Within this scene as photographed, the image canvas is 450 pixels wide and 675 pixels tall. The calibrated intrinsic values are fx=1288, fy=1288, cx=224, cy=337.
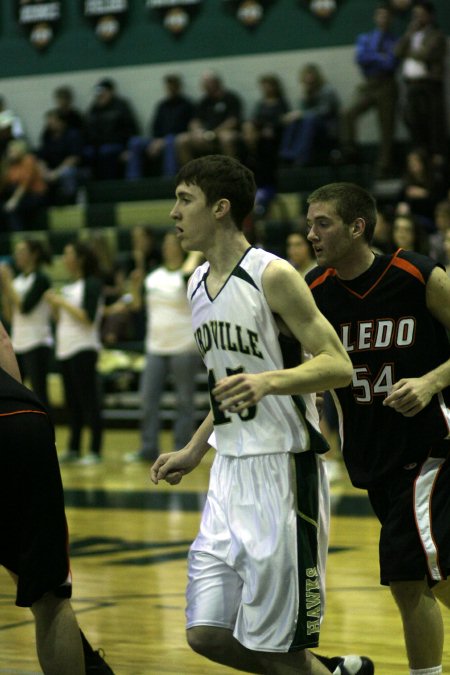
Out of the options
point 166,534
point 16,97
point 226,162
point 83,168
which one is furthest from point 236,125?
point 226,162

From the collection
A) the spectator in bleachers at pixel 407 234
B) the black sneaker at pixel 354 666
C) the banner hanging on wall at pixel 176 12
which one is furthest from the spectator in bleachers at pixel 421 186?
the black sneaker at pixel 354 666

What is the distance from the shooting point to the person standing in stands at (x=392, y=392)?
3.96m

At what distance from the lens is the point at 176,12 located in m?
18.0

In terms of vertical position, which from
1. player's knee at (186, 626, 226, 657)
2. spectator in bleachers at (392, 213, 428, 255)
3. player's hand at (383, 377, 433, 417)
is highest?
player's hand at (383, 377, 433, 417)

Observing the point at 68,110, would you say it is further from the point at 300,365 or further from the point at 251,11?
the point at 300,365

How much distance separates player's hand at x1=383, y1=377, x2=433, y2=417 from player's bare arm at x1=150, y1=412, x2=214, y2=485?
1.78 ft

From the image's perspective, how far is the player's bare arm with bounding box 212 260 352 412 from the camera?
3.17 meters

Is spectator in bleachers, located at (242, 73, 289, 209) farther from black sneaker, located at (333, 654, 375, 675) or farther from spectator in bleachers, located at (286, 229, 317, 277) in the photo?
black sneaker, located at (333, 654, 375, 675)

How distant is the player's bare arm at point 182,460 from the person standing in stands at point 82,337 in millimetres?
6994

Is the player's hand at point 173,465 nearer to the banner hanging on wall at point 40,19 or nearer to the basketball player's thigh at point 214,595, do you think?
the basketball player's thigh at point 214,595

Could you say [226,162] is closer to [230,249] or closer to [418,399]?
[230,249]

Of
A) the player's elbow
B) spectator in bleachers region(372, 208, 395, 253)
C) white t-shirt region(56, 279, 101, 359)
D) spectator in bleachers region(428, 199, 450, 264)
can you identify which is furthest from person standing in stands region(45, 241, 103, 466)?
the player's elbow

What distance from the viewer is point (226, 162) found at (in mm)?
3705

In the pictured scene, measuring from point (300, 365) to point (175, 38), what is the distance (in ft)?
50.1
